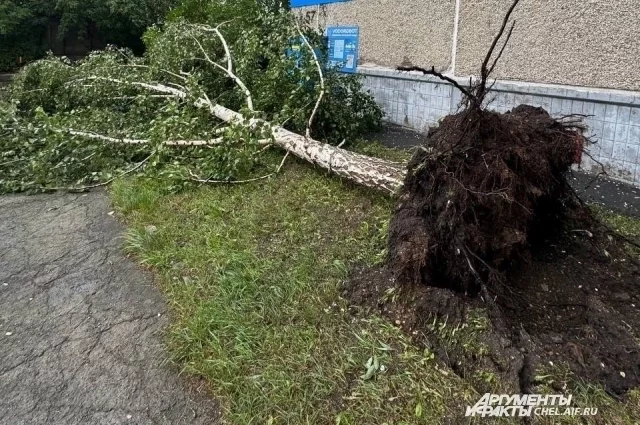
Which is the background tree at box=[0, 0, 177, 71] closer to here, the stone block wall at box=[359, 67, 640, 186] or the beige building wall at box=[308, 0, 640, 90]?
the beige building wall at box=[308, 0, 640, 90]

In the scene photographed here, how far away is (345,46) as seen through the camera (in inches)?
324

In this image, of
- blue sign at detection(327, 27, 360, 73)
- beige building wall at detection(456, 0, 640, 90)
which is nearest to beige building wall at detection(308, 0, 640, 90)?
beige building wall at detection(456, 0, 640, 90)

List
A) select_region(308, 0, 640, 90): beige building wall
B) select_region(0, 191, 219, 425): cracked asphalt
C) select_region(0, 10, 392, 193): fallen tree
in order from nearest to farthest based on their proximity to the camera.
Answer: select_region(0, 191, 219, 425): cracked asphalt
select_region(308, 0, 640, 90): beige building wall
select_region(0, 10, 392, 193): fallen tree

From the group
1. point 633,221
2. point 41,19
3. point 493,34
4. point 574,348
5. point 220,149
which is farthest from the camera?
point 41,19

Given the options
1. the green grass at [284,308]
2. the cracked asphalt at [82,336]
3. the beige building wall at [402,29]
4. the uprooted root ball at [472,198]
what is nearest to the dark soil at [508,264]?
the uprooted root ball at [472,198]

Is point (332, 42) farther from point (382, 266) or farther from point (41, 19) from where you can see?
point (41, 19)

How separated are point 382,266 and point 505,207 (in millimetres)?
740

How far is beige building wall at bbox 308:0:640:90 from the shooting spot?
435 cm

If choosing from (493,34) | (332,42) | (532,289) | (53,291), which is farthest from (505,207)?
(332,42)

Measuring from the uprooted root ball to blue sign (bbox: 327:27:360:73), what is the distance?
5.51m

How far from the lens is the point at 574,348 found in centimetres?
208

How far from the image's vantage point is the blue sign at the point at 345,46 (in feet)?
26.4

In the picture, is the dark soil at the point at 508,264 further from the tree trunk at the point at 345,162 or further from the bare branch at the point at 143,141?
the bare branch at the point at 143,141

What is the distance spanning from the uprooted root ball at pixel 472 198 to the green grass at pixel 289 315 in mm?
347
